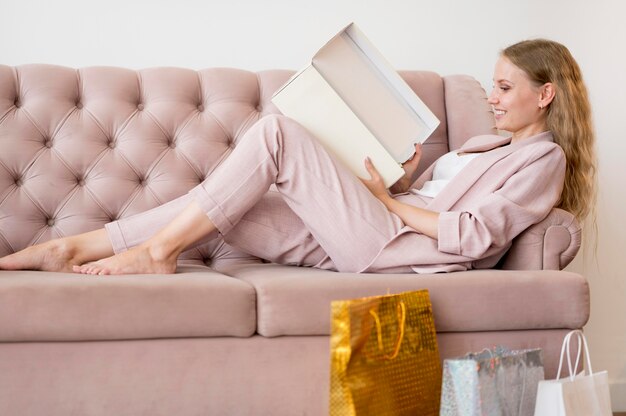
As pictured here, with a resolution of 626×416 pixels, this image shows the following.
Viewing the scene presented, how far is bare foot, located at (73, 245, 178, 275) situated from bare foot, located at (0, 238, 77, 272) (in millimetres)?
82

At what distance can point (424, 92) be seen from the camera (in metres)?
2.38

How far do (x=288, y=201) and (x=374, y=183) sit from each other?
9.1 inches

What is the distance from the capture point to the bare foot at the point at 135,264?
5.71 feet

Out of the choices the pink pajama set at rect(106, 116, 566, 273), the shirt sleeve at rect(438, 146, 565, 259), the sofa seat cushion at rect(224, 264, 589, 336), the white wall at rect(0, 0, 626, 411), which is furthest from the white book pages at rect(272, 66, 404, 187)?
the white wall at rect(0, 0, 626, 411)

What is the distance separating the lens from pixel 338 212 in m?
1.81

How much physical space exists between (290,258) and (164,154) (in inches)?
20.7

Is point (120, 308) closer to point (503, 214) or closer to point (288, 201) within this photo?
point (288, 201)

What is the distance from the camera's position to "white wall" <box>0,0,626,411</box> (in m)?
2.43

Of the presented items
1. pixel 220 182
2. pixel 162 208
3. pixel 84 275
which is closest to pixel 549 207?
pixel 220 182

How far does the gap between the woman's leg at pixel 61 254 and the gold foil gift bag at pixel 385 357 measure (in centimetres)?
71

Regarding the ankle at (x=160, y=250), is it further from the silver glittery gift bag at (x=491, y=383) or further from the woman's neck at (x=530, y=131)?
the woman's neck at (x=530, y=131)

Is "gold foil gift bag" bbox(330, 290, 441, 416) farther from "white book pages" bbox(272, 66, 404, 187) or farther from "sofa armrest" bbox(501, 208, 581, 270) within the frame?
"white book pages" bbox(272, 66, 404, 187)

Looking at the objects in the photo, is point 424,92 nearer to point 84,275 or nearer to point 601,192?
point 601,192

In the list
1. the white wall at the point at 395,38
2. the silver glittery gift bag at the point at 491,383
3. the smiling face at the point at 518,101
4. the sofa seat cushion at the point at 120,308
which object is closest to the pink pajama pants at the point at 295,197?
the sofa seat cushion at the point at 120,308
